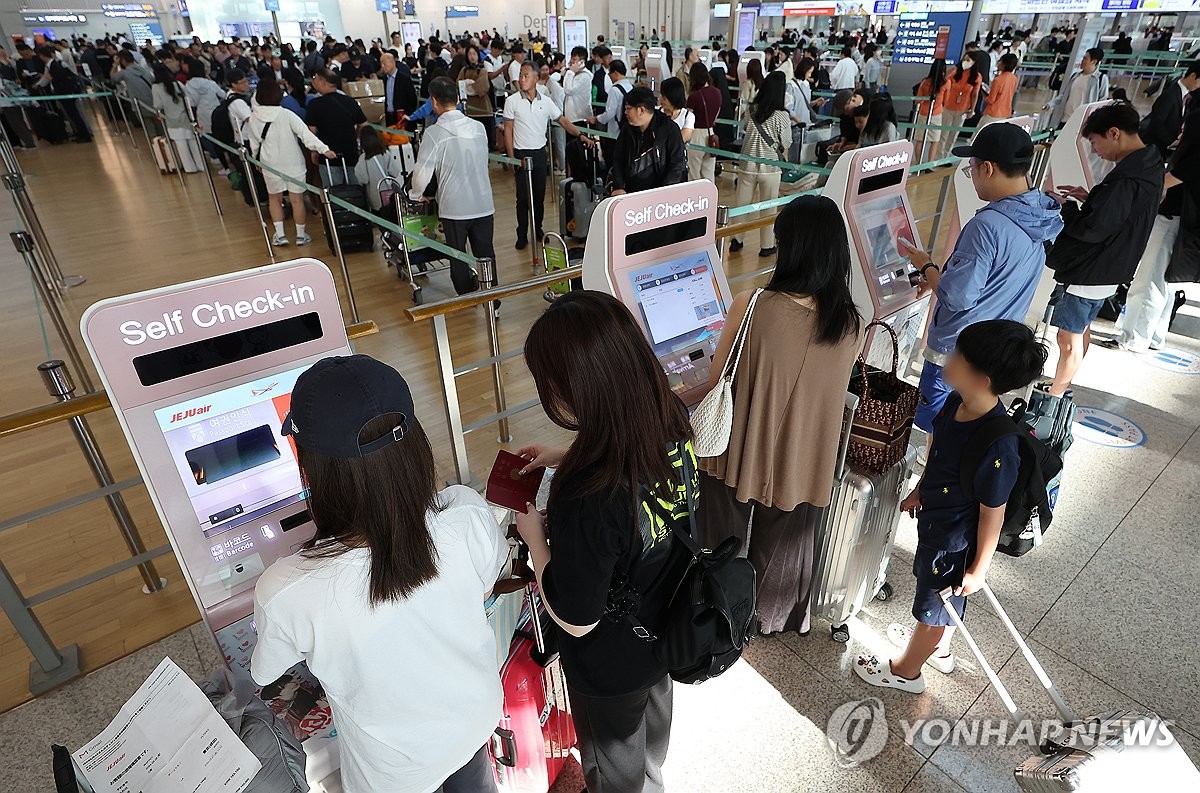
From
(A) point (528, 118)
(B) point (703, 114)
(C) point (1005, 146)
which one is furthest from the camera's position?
(B) point (703, 114)

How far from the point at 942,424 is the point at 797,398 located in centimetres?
45

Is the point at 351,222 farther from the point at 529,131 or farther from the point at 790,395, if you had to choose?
the point at 790,395

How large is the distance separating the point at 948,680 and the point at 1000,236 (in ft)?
5.29

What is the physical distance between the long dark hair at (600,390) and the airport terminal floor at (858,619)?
1012 mm

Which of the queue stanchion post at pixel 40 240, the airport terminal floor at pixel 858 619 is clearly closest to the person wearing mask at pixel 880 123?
the airport terminal floor at pixel 858 619

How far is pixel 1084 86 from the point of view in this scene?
8.94 meters

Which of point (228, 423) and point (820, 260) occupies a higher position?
point (820, 260)

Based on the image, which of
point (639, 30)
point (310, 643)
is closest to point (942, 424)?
point (310, 643)

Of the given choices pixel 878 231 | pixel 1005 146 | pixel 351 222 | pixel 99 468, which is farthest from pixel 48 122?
pixel 1005 146

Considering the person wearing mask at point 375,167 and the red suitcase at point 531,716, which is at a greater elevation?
the person wearing mask at point 375,167

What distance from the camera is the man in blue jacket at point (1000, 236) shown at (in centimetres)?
239

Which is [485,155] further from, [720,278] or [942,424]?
[942,424]

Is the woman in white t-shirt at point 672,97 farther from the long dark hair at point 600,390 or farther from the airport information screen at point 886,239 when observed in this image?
the long dark hair at point 600,390

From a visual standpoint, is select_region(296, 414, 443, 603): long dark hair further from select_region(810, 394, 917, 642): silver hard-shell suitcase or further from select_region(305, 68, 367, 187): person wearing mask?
select_region(305, 68, 367, 187): person wearing mask
